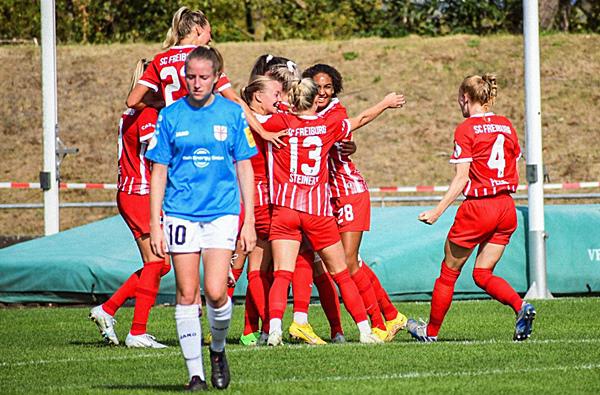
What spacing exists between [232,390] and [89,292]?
8658 millimetres

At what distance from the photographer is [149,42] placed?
35.8 metres

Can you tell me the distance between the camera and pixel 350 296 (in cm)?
957

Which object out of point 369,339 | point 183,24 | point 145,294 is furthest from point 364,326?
point 183,24

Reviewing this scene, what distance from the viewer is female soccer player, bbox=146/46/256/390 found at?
22.8 ft

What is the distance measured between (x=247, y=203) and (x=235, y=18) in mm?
32618

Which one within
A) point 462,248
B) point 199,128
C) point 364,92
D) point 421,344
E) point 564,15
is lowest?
point 421,344

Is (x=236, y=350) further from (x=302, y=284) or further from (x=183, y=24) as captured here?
(x=183, y=24)

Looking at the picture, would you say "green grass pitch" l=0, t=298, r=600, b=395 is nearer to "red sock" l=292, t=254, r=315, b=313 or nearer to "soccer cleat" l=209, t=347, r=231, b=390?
"soccer cleat" l=209, t=347, r=231, b=390

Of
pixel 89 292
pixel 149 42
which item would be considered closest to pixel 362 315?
pixel 89 292

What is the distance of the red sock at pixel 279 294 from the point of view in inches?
369

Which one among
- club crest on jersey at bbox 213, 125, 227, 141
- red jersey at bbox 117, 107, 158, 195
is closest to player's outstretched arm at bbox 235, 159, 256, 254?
club crest on jersey at bbox 213, 125, 227, 141

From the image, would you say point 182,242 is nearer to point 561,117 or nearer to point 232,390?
point 232,390

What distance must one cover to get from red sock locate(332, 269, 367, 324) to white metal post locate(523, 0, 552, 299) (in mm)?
5625

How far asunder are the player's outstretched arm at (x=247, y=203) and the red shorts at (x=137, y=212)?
108 inches
